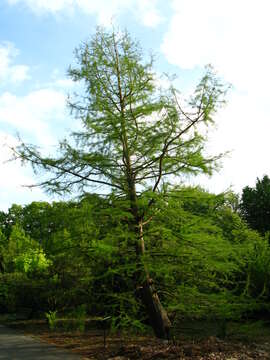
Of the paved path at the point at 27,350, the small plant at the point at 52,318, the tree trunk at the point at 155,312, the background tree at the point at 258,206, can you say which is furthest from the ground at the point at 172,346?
the background tree at the point at 258,206

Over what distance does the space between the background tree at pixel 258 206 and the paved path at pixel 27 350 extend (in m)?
20.1

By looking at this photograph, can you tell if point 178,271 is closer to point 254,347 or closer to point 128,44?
point 254,347

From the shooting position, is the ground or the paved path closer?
the ground

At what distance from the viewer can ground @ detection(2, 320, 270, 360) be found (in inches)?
276

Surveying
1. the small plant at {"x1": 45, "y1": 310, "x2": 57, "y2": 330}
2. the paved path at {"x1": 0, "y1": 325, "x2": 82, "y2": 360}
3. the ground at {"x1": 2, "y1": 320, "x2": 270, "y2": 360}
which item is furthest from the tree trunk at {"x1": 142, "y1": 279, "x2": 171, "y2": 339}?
the small plant at {"x1": 45, "y1": 310, "x2": 57, "y2": 330}

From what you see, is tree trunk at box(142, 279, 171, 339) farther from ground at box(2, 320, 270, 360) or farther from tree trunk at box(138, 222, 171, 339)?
ground at box(2, 320, 270, 360)

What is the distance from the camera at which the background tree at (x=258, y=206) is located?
91.7 ft

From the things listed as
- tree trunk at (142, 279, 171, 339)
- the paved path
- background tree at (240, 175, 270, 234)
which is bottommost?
the paved path

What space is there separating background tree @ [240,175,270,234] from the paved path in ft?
66.1

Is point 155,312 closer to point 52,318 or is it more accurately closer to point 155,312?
point 155,312

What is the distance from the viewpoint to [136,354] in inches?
290

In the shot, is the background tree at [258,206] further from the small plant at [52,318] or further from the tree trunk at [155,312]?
the tree trunk at [155,312]

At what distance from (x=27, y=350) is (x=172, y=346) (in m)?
4.06

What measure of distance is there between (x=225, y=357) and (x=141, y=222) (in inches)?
121
